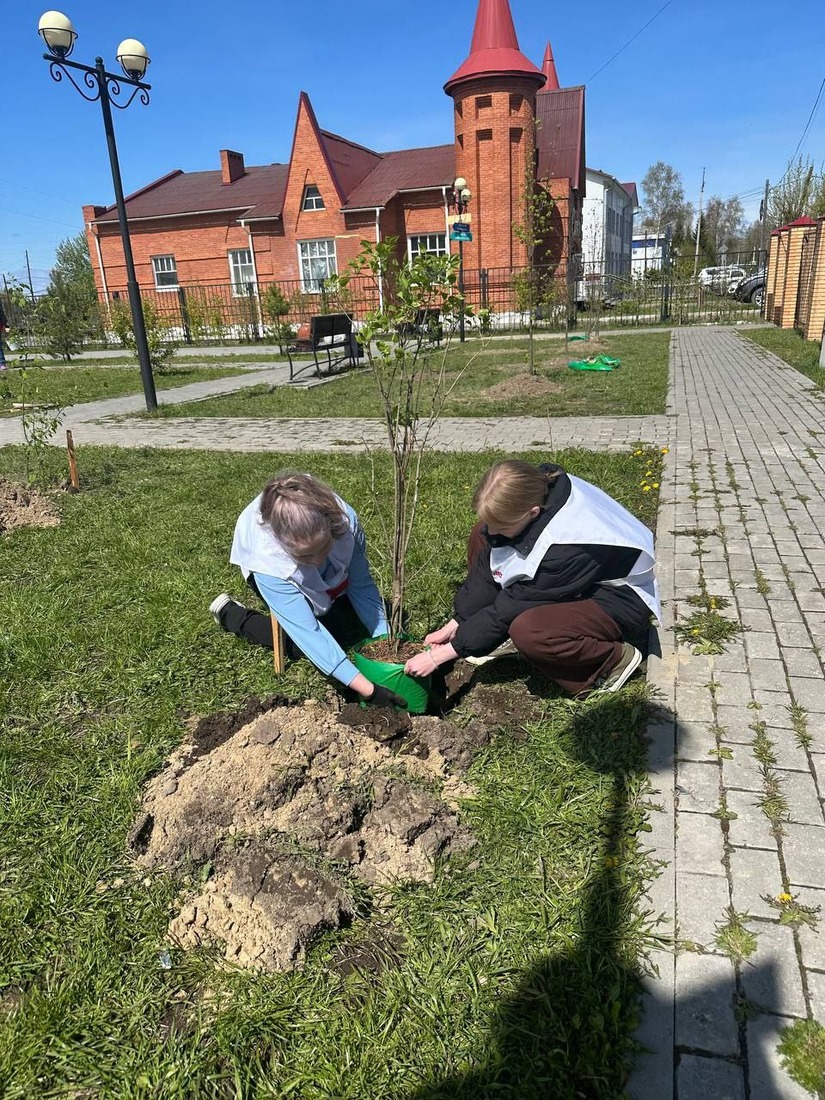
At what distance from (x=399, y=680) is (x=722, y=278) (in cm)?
3275

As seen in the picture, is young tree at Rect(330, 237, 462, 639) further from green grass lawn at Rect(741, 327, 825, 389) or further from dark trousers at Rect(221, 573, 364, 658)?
green grass lawn at Rect(741, 327, 825, 389)

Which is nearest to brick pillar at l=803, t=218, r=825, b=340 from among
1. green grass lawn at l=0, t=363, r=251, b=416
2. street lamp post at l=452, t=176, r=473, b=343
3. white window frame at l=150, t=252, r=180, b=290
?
street lamp post at l=452, t=176, r=473, b=343

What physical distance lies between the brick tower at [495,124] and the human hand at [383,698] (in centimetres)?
2331

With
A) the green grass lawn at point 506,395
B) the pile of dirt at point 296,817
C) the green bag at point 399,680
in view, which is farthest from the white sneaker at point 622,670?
the green grass lawn at point 506,395

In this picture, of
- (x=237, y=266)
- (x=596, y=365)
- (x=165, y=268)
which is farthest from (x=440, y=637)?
(x=165, y=268)

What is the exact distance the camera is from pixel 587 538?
2.68 meters

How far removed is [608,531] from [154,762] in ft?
6.09

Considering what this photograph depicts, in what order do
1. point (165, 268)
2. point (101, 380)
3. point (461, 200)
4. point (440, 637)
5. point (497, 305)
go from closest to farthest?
point (440, 637) → point (101, 380) → point (461, 200) → point (497, 305) → point (165, 268)

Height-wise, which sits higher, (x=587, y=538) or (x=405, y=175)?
(x=405, y=175)

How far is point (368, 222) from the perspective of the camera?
91.0ft

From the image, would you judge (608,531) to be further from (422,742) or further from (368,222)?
(368,222)

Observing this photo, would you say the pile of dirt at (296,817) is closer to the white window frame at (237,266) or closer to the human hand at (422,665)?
the human hand at (422,665)

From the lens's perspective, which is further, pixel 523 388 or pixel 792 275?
pixel 792 275

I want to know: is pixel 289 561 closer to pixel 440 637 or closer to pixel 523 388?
pixel 440 637
